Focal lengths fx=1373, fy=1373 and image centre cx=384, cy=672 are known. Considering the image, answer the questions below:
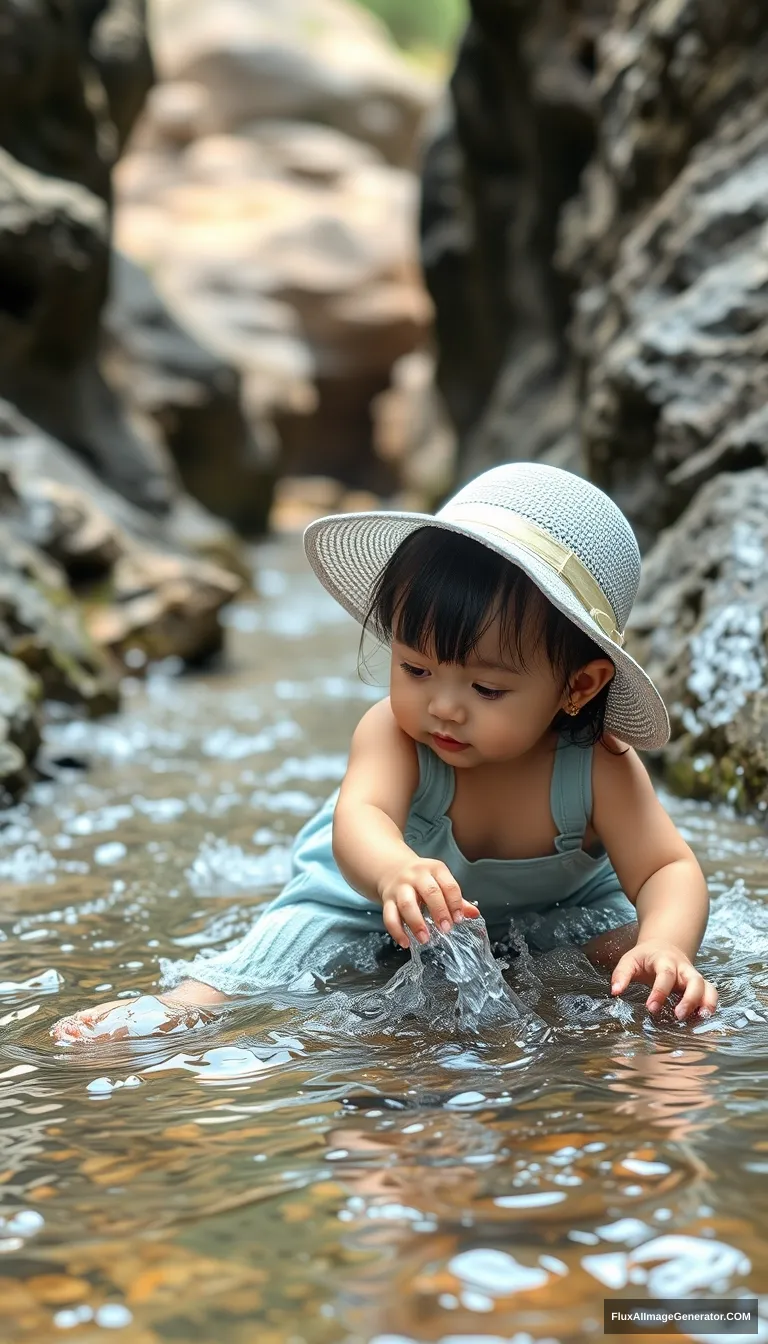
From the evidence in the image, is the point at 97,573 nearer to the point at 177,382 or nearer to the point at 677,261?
the point at 677,261

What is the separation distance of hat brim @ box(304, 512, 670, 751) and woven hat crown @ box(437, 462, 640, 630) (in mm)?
98

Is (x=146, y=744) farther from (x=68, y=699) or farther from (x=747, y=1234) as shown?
(x=747, y=1234)

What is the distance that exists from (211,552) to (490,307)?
3.82 meters

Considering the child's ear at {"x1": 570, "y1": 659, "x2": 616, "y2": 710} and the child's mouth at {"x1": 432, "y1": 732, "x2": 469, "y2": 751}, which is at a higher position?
the child's ear at {"x1": 570, "y1": 659, "x2": 616, "y2": 710}

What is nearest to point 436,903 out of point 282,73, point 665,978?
point 665,978

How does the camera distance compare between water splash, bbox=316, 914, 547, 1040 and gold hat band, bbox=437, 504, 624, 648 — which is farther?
gold hat band, bbox=437, 504, 624, 648

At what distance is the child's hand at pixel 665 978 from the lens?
1.74 meters

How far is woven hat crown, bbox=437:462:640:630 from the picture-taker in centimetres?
200

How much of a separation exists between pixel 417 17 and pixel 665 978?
112 feet

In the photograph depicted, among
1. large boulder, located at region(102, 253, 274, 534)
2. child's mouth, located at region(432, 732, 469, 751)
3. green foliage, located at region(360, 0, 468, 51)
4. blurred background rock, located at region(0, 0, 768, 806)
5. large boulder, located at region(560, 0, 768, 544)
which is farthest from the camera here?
green foliage, located at region(360, 0, 468, 51)

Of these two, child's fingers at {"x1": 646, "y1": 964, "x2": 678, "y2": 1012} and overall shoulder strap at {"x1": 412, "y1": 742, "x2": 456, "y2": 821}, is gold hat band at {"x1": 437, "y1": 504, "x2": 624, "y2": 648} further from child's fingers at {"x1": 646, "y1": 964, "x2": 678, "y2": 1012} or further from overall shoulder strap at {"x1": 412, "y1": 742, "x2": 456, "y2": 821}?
child's fingers at {"x1": 646, "y1": 964, "x2": 678, "y2": 1012}

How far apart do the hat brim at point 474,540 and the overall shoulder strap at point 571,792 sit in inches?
3.6

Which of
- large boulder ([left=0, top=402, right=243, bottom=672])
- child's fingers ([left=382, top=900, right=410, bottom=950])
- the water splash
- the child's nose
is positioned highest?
the child's nose

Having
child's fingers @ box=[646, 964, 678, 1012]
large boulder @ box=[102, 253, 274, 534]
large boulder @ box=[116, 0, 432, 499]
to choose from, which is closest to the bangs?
child's fingers @ box=[646, 964, 678, 1012]
